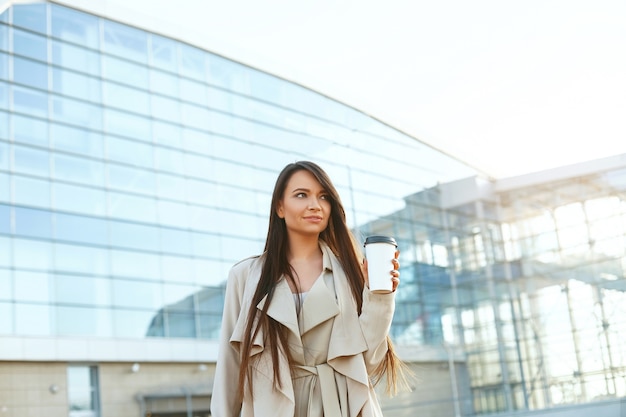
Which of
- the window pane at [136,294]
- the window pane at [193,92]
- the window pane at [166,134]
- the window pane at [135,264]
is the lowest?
the window pane at [136,294]

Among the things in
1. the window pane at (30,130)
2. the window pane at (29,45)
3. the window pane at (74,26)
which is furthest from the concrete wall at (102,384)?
the window pane at (74,26)

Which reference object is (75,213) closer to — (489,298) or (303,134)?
(303,134)

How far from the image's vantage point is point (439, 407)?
2323 cm

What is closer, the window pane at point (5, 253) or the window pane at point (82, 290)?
the window pane at point (5, 253)

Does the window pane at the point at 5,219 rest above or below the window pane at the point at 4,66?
below

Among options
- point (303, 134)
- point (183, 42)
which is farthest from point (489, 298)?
point (183, 42)

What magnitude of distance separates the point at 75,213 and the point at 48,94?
11.4 ft

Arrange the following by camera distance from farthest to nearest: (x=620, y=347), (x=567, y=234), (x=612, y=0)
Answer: (x=567, y=234) → (x=620, y=347) → (x=612, y=0)

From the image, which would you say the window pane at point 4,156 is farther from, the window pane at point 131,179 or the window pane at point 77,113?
the window pane at point 131,179

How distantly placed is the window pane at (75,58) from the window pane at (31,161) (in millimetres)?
2923

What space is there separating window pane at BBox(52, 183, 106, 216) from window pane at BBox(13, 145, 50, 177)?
54 cm

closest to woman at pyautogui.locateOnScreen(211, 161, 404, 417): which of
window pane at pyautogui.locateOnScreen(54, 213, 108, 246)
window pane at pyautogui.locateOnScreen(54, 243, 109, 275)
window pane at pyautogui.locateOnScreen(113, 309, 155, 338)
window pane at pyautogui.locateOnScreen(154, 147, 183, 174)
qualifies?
window pane at pyautogui.locateOnScreen(54, 243, 109, 275)

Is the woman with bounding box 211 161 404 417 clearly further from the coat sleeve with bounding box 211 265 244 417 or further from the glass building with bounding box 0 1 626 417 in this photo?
the glass building with bounding box 0 1 626 417

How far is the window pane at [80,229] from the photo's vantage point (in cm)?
2398
